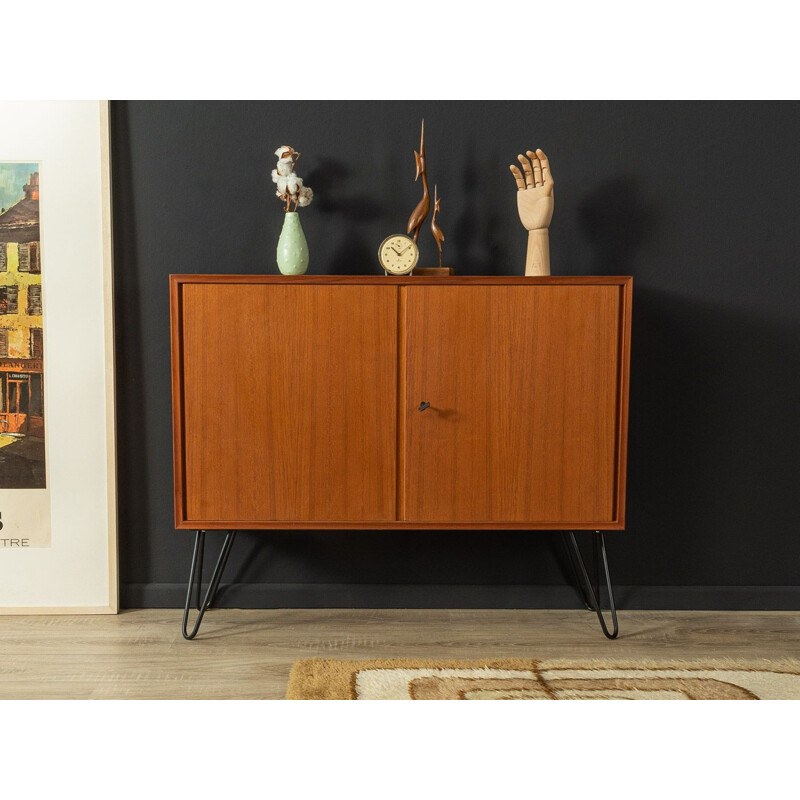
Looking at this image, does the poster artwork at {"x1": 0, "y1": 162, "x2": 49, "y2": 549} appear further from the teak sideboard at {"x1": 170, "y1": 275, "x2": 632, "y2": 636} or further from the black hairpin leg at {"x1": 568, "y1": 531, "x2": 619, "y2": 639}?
the black hairpin leg at {"x1": 568, "y1": 531, "x2": 619, "y2": 639}

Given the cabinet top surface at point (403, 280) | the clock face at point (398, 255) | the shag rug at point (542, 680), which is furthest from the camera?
the clock face at point (398, 255)

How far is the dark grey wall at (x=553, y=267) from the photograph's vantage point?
2.45 metres

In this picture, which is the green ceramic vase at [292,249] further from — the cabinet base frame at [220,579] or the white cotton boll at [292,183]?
the cabinet base frame at [220,579]

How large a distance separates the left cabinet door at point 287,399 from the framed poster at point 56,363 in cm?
52

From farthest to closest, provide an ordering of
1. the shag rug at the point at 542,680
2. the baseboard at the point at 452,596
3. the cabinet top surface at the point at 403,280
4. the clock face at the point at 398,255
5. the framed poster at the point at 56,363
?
the baseboard at the point at 452,596, the framed poster at the point at 56,363, the clock face at the point at 398,255, the cabinet top surface at the point at 403,280, the shag rug at the point at 542,680

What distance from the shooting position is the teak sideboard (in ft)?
6.92

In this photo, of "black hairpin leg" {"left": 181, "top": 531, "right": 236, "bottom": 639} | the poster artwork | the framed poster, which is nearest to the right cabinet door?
"black hairpin leg" {"left": 181, "top": 531, "right": 236, "bottom": 639}

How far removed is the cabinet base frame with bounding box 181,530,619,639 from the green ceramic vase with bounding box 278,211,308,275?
91 cm

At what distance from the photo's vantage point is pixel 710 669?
6.78 feet

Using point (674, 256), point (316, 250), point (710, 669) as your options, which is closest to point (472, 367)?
point (316, 250)

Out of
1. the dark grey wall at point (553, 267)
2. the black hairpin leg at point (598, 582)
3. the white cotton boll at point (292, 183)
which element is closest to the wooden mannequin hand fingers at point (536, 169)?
the dark grey wall at point (553, 267)

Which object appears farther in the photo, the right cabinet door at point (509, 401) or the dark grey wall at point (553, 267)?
the dark grey wall at point (553, 267)

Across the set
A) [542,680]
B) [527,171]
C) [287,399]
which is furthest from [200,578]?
[527,171]

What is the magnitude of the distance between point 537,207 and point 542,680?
4.72 feet
